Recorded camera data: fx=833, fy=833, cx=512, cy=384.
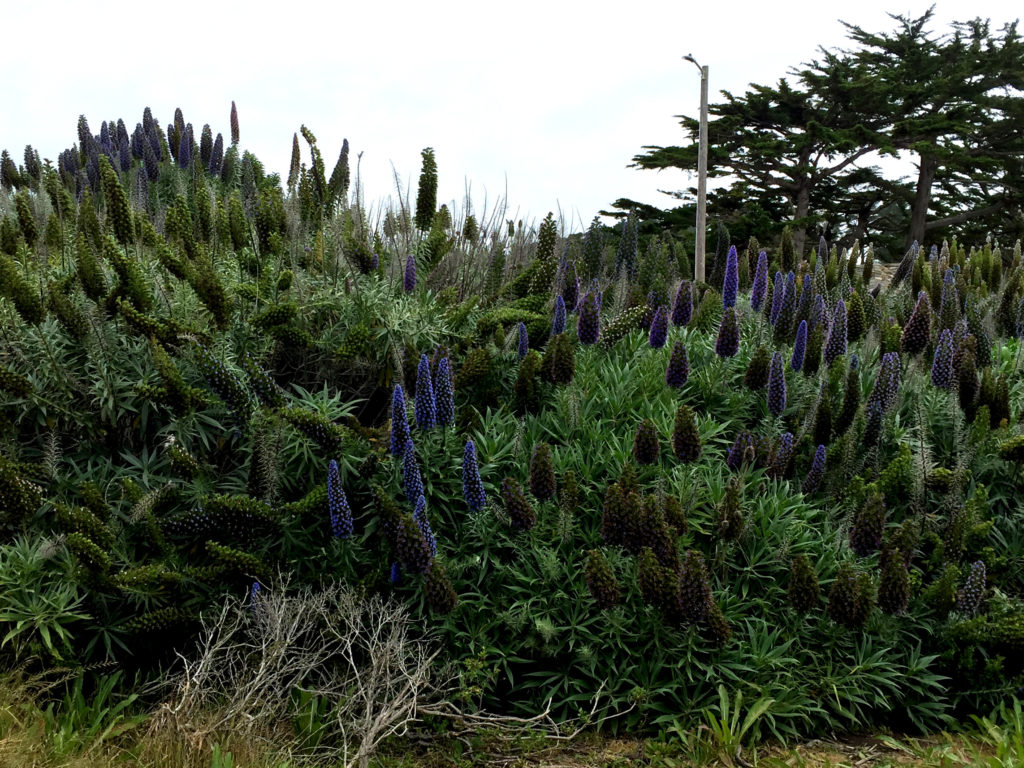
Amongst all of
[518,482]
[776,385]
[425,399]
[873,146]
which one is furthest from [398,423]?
[873,146]

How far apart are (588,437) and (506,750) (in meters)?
1.73

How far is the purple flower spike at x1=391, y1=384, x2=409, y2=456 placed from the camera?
375cm

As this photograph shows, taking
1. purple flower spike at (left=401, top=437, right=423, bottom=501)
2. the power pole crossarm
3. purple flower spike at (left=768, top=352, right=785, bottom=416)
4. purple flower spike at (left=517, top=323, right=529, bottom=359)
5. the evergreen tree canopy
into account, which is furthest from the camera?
the evergreen tree canopy

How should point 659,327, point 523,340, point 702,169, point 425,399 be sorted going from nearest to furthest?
point 425,399 < point 523,340 < point 659,327 < point 702,169

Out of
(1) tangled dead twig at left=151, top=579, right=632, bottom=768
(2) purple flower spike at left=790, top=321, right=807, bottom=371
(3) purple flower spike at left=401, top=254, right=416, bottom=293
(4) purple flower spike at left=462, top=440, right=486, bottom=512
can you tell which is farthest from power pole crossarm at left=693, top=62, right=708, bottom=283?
(1) tangled dead twig at left=151, top=579, right=632, bottom=768

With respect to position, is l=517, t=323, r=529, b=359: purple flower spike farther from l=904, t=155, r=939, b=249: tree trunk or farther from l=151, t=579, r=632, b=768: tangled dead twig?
l=904, t=155, r=939, b=249: tree trunk

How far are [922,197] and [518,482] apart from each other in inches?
958

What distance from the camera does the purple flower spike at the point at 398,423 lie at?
3754 millimetres

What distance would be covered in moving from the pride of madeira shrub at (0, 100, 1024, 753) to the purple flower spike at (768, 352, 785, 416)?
0.02 m

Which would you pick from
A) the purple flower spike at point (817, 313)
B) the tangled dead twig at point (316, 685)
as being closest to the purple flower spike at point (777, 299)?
the purple flower spike at point (817, 313)

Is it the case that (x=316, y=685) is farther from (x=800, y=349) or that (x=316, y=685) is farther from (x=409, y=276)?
(x=800, y=349)

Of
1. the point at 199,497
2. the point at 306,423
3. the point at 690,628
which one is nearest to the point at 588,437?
the point at 690,628

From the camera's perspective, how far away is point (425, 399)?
4.02 m

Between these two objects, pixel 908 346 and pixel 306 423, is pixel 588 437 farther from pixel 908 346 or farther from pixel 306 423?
pixel 908 346
